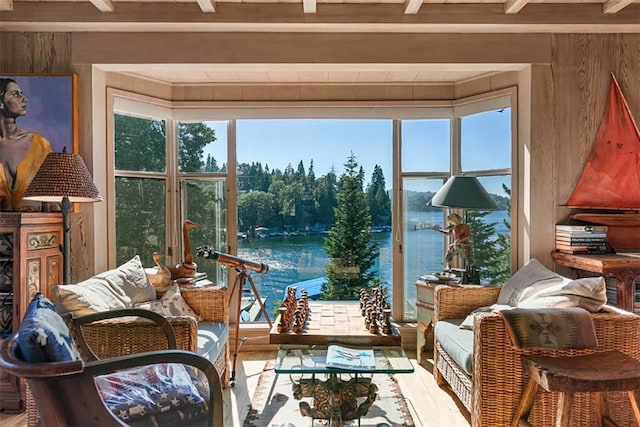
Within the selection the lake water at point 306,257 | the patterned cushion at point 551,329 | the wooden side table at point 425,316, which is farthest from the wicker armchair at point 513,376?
the lake water at point 306,257

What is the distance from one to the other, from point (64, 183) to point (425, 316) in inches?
107

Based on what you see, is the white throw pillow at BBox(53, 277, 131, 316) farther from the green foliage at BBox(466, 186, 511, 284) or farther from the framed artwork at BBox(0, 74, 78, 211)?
the green foliage at BBox(466, 186, 511, 284)

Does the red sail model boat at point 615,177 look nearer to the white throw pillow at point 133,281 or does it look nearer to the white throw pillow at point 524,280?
the white throw pillow at point 524,280

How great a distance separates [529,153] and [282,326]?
86.4 inches

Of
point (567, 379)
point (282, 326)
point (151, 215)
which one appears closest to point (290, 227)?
point (151, 215)

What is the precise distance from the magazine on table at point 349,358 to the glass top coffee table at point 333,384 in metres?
0.02

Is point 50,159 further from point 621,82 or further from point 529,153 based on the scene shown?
point 621,82

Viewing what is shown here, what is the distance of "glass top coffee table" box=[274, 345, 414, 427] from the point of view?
6.97 ft

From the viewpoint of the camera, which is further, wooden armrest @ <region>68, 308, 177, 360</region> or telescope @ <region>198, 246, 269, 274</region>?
telescope @ <region>198, 246, 269, 274</region>

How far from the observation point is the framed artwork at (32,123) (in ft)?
9.63

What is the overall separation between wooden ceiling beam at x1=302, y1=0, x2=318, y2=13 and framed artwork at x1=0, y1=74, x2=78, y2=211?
1.72 m

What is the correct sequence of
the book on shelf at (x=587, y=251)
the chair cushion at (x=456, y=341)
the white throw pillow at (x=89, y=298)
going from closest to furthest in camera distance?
the white throw pillow at (x=89, y=298) → the chair cushion at (x=456, y=341) → the book on shelf at (x=587, y=251)

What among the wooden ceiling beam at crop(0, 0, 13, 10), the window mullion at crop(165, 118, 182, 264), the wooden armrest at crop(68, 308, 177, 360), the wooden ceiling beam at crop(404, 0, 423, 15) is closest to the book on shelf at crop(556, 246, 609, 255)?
the wooden ceiling beam at crop(404, 0, 423, 15)

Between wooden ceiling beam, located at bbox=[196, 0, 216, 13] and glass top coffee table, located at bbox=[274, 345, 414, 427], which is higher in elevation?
wooden ceiling beam, located at bbox=[196, 0, 216, 13]
